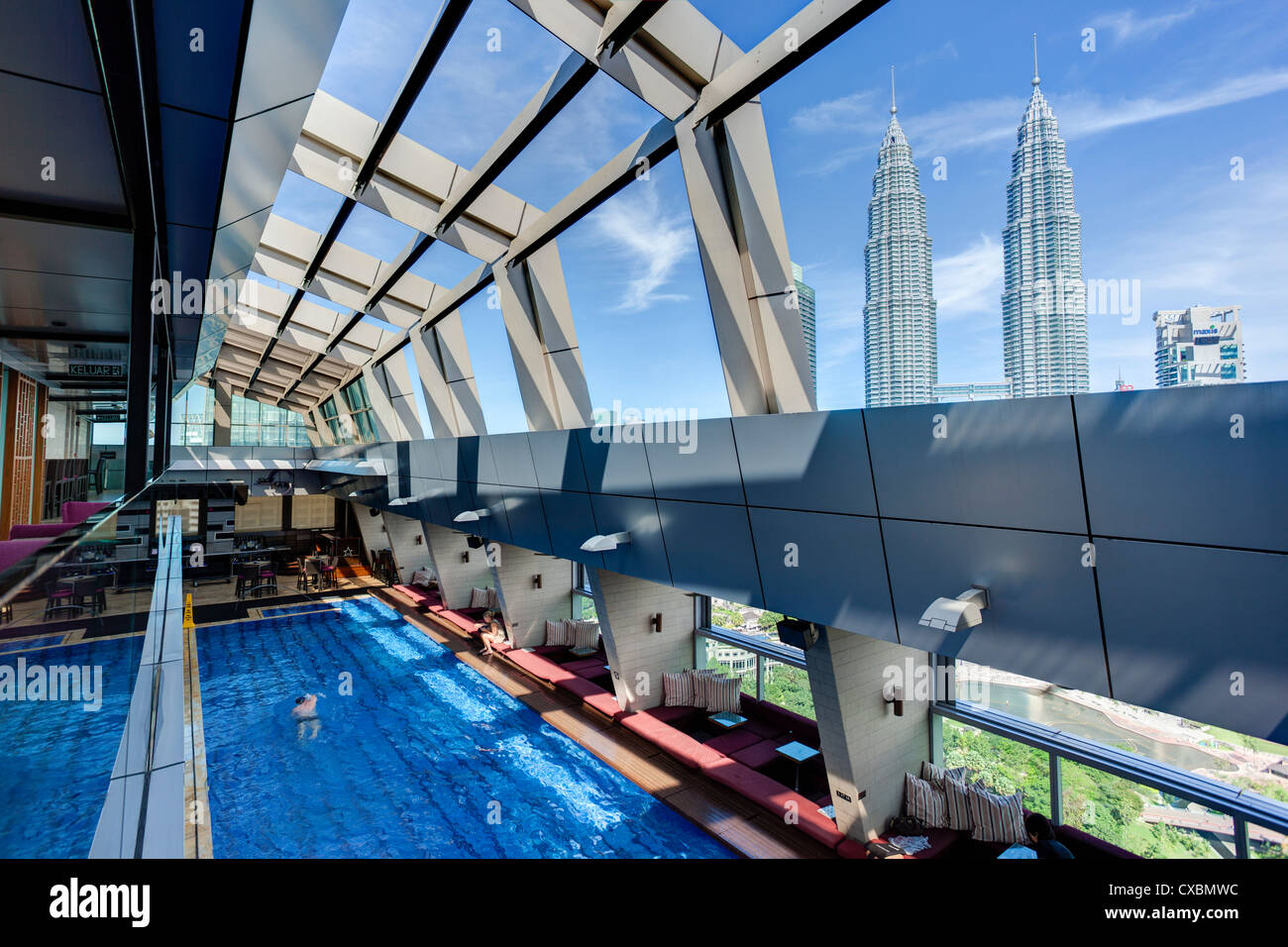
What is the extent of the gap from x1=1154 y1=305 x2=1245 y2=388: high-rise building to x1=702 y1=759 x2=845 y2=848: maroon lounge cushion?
20.8 feet

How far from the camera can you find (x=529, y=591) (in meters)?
15.0

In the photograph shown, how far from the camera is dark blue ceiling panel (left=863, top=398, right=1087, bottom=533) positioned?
14.0 ft

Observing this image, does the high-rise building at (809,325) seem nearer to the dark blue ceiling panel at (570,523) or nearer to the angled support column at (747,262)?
the angled support column at (747,262)

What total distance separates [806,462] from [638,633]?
20.7ft

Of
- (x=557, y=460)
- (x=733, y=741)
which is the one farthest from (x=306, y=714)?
(x=733, y=741)

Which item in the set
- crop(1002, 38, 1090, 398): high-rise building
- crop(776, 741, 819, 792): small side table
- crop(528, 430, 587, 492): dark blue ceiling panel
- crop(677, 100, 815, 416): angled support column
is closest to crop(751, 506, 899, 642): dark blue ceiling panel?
crop(677, 100, 815, 416): angled support column

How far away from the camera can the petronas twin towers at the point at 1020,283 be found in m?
4.54

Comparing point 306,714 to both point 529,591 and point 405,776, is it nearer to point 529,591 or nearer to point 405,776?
point 405,776

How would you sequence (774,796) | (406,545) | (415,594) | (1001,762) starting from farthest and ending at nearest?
1. (406,545)
2. (415,594)
3. (774,796)
4. (1001,762)

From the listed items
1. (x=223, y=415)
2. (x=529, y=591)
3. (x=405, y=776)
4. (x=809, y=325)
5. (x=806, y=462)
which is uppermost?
(x=223, y=415)

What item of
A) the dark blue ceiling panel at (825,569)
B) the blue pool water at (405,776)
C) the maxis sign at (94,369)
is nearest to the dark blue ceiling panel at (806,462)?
the dark blue ceiling panel at (825,569)
